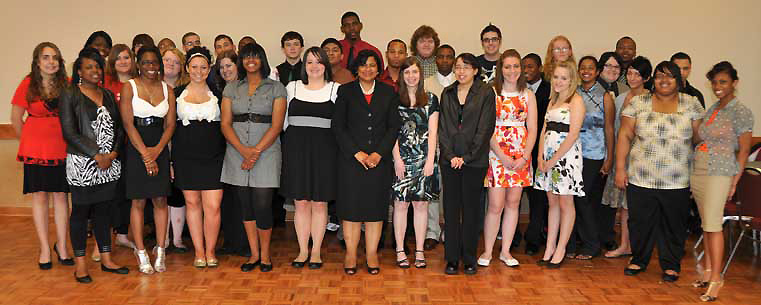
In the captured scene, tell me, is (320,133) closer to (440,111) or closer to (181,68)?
(440,111)

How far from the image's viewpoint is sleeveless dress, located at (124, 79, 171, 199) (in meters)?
4.08

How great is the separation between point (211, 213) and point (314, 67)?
1279 mm

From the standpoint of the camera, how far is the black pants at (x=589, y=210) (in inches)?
179

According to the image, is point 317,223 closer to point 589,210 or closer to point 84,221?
point 84,221

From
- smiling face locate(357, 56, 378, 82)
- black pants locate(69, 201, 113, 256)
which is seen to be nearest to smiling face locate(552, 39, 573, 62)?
smiling face locate(357, 56, 378, 82)

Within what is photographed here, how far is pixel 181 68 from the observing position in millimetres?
4523

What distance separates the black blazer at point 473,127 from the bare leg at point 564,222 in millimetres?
710

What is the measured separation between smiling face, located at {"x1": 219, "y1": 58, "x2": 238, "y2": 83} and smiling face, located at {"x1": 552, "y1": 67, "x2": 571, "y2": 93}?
2.31m

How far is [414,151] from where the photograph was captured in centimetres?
428

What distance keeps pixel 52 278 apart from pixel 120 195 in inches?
27.8

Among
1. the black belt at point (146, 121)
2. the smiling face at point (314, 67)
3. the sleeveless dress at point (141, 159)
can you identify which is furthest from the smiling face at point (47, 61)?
the smiling face at point (314, 67)

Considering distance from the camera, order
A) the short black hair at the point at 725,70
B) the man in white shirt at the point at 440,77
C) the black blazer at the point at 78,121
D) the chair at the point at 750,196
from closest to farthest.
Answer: the short black hair at the point at 725,70, the black blazer at the point at 78,121, the chair at the point at 750,196, the man in white shirt at the point at 440,77

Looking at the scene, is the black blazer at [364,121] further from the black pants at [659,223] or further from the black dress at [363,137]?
the black pants at [659,223]

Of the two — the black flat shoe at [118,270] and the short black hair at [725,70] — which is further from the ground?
the short black hair at [725,70]
